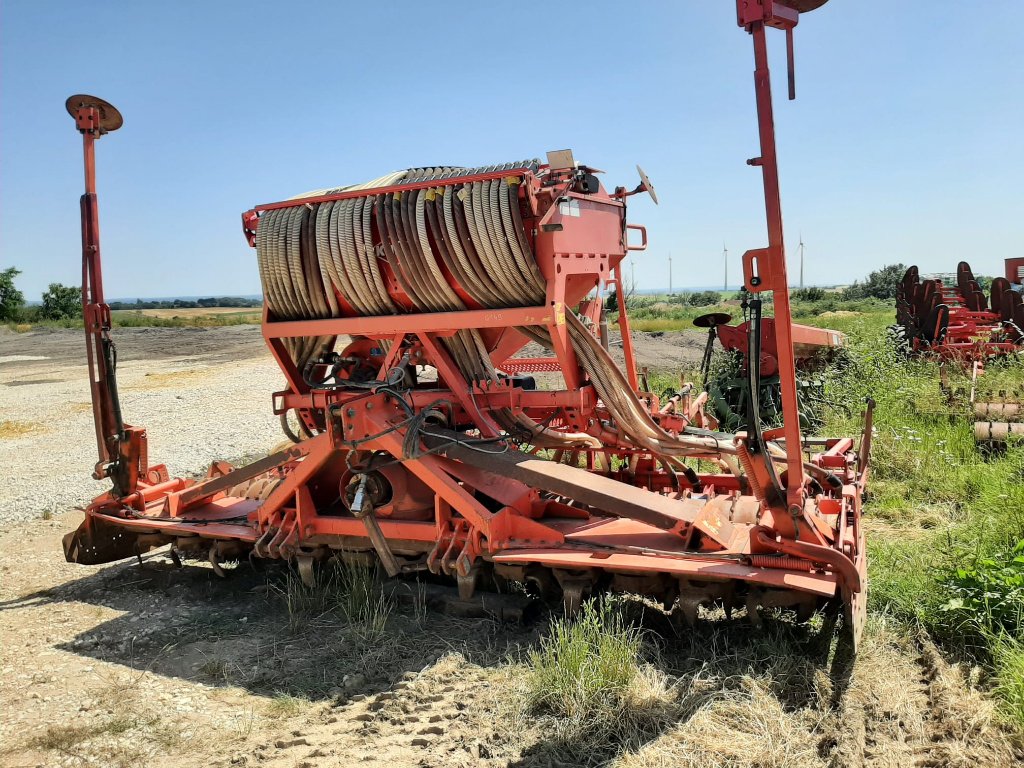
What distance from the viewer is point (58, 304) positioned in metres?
41.2

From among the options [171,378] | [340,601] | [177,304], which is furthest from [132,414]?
[177,304]

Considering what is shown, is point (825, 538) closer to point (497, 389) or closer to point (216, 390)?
point (497, 389)

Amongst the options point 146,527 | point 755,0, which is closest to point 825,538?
point 755,0

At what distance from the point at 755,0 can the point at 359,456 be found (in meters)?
3.48

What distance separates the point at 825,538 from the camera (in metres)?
4.19

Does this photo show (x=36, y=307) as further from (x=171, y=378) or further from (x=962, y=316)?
(x=962, y=316)

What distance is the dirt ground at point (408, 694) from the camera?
341 centimetres

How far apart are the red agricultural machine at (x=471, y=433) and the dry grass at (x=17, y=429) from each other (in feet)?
26.0

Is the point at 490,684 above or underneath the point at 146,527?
underneath

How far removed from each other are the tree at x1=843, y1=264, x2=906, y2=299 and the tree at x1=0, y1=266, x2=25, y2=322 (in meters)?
45.8

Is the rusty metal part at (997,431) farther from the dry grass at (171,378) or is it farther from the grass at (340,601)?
the dry grass at (171,378)

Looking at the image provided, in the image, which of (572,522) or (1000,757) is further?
(572,522)

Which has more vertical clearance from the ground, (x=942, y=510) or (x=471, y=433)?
(x=471, y=433)

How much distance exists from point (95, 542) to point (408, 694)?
3.29m
